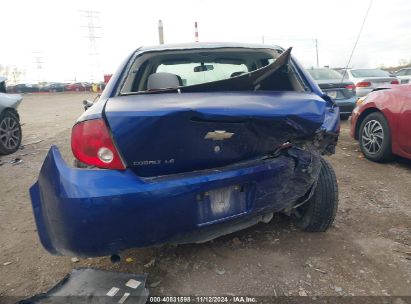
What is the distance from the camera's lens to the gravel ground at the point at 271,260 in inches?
90.3

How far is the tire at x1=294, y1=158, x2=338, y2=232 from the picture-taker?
2.79 metres

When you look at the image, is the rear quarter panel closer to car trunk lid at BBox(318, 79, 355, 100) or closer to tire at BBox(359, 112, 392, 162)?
tire at BBox(359, 112, 392, 162)

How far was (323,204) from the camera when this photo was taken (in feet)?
9.18

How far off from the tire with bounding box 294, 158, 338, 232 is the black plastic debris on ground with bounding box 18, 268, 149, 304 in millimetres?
1405

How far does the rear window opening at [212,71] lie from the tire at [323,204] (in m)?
0.73

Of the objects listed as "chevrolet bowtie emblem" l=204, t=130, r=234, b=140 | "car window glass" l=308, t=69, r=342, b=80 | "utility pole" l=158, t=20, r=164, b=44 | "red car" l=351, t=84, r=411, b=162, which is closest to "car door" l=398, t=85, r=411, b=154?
"red car" l=351, t=84, r=411, b=162

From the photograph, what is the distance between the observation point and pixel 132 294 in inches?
83.4

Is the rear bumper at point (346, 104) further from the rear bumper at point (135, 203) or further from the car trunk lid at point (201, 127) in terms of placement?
the rear bumper at point (135, 203)

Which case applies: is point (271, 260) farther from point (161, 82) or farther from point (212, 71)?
point (212, 71)

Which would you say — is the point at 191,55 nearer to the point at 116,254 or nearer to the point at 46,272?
the point at 116,254

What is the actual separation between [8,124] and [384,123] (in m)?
6.29

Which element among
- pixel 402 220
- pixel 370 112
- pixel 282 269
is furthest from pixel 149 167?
pixel 370 112

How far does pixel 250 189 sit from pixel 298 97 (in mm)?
667

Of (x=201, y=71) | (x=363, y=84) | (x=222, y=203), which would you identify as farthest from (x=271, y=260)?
(x=363, y=84)
